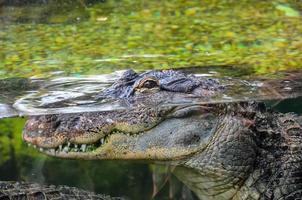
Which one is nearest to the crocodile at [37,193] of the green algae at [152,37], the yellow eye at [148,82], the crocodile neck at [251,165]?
the crocodile neck at [251,165]

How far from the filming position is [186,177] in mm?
4953

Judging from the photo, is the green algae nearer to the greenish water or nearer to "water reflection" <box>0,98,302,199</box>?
the greenish water

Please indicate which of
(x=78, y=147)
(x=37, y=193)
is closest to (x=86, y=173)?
(x=37, y=193)

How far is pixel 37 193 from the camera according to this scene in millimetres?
5066

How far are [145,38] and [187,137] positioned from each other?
2.66 ft

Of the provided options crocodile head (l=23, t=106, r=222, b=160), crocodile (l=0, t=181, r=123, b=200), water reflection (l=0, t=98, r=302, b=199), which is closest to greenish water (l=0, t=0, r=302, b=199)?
crocodile head (l=23, t=106, r=222, b=160)

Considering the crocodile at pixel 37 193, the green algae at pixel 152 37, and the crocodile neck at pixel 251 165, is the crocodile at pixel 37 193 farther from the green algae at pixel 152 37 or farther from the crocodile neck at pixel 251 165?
the green algae at pixel 152 37

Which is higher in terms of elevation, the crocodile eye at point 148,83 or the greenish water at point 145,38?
the greenish water at point 145,38

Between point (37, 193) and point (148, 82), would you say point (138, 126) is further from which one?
point (37, 193)

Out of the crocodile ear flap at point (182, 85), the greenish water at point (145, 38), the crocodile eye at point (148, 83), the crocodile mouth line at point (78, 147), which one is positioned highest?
the greenish water at point (145, 38)

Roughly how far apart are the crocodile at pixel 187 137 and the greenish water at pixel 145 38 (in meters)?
0.18

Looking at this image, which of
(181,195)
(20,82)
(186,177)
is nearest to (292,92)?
(186,177)

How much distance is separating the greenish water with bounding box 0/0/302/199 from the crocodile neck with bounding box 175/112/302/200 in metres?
0.51

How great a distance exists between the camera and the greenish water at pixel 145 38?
453cm
